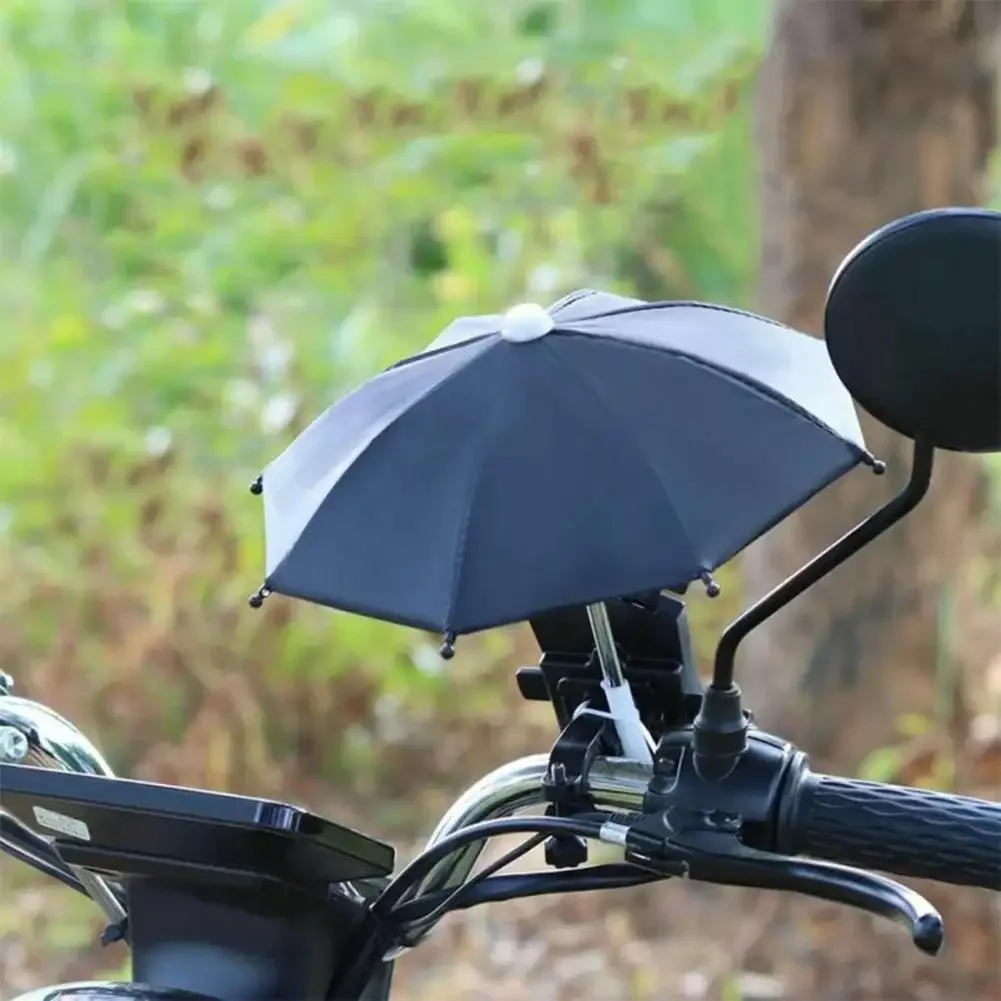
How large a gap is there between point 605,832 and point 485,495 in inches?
6.9

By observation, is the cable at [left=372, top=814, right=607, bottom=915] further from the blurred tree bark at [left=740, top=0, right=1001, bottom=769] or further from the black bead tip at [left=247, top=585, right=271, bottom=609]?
the blurred tree bark at [left=740, top=0, right=1001, bottom=769]

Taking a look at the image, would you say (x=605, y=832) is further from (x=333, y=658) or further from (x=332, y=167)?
(x=332, y=167)

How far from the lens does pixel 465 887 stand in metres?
0.75

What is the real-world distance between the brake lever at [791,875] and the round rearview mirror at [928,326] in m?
0.19

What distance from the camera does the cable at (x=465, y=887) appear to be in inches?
29.4

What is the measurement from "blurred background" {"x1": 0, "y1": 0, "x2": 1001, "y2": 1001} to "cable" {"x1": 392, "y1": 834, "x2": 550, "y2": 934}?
1.51 meters

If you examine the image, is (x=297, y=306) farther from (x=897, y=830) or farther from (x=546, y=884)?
(x=897, y=830)

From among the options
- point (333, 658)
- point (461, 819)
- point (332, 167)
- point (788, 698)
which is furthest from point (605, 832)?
point (332, 167)

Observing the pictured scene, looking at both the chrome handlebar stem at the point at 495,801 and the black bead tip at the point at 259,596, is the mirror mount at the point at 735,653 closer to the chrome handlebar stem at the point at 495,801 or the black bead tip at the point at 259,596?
the chrome handlebar stem at the point at 495,801

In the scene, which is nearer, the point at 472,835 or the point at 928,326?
the point at 928,326

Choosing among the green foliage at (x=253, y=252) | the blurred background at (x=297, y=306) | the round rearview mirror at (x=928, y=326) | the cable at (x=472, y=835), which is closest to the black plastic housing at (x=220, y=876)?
the cable at (x=472, y=835)

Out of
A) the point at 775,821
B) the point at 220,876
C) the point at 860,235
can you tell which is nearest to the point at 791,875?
the point at 775,821

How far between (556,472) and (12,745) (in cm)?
38

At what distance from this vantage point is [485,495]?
67 centimetres
